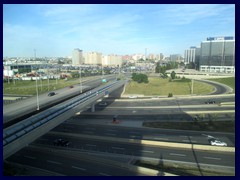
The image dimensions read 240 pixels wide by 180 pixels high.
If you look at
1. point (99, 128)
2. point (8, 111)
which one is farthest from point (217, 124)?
point (8, 111)

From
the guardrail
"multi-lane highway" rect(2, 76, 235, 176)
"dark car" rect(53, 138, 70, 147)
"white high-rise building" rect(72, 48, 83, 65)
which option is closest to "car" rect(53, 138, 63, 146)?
"dark car" rect(53, 138, 70, 147)

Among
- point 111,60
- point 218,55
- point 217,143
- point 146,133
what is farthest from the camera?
point 111,60

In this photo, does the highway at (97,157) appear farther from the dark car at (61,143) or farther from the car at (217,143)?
the car at (217,143)

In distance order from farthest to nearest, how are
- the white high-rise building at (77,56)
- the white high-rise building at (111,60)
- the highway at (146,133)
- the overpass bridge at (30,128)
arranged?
the white high-rise building at (77,56), the white high-rise building at (111,60), the highway at (146,133), the overpass bridge at (30,128)

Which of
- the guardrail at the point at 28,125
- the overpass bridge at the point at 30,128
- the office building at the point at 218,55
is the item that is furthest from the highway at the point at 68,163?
the office building at the point at 218,55

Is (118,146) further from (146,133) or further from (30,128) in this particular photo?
(30,128)

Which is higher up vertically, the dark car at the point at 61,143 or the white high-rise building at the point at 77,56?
the white high-rise building at the point at 77,56

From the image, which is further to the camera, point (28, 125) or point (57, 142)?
point (57, 142)

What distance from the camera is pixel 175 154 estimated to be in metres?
18.9

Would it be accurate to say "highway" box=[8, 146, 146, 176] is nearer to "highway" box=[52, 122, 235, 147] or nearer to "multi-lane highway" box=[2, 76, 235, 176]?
"multi-lane highway" box=[2, 76, 235, 176]

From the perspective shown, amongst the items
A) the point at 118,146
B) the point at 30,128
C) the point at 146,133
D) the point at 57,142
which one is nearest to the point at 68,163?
the point at 30,128
